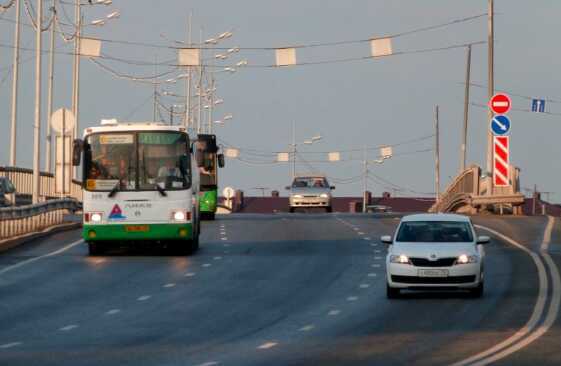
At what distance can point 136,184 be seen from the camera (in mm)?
36125

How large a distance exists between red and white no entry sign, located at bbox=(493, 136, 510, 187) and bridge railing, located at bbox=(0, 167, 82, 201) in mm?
20237

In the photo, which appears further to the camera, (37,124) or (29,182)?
(29,182)

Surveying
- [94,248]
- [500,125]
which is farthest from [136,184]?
[500,125]

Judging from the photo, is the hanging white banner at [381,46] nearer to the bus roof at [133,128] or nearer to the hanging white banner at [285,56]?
the hanging white banner at [285,56]

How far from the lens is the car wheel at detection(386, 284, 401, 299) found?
26344 millimetres

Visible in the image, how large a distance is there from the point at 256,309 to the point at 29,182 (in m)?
47.6

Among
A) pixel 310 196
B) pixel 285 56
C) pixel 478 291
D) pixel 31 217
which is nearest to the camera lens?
pixel 478 291

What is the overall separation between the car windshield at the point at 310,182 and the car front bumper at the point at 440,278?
45.2m

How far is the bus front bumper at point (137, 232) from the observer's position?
118 feet

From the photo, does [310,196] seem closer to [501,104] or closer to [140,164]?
[501,104]

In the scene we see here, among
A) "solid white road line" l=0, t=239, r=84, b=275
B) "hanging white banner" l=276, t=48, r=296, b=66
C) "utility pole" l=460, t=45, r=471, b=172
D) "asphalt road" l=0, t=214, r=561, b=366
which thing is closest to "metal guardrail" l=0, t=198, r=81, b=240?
"asphalt road" l=0, t=214, r=561, b=366

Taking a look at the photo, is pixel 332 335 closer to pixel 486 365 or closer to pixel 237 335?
pixel 237 335

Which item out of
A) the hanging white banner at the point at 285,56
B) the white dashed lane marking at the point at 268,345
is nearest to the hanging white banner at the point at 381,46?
the hanging white banner at the point at 285,56

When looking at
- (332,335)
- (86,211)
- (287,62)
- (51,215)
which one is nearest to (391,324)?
(332,335)
